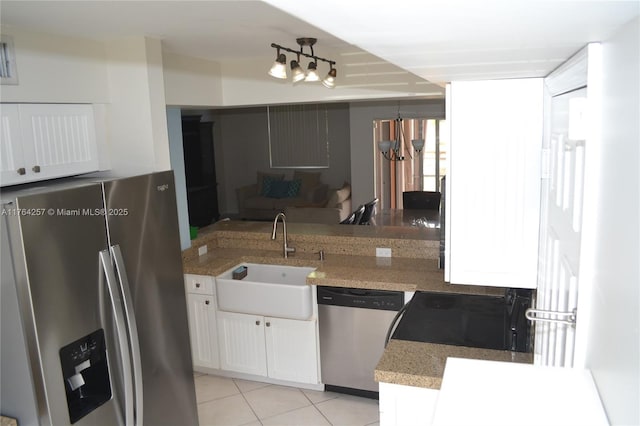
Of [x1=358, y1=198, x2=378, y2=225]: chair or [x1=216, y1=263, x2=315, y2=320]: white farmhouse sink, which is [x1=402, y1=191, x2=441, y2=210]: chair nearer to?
[x1=358, y1=198, x2=378, y2=225]: chair

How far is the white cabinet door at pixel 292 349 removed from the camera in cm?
351

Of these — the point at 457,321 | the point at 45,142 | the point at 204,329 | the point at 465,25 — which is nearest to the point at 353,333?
the point at 457,321

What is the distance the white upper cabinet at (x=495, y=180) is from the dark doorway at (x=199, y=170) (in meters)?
7.33

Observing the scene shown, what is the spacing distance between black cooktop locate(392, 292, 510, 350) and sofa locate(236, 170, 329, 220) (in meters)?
6.21

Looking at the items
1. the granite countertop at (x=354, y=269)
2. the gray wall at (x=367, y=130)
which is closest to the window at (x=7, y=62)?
the granite countertop at (x=354, y=269)

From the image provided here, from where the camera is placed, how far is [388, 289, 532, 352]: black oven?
2.23 metres

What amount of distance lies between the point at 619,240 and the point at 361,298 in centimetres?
252

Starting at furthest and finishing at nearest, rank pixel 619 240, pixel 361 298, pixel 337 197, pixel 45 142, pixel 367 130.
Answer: pixel 337 197 < pixel 367 130 < pixel 361 298 < pixel 45 142 < pixel 619 240

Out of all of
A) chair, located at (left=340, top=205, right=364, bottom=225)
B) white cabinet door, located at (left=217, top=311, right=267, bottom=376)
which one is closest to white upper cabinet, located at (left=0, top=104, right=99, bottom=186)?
white cabinet door, located at (left=217, top=311, right=267, bottom=376)

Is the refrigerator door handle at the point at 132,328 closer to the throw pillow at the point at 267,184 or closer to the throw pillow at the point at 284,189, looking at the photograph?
the throw pillow at the point at 284,189

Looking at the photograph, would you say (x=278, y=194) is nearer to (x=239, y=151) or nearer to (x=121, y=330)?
(x=239, y=151)

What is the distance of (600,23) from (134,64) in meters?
2.66

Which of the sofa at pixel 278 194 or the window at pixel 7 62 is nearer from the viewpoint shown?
the window at pixel 7 62

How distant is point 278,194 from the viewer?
30.8 ft
